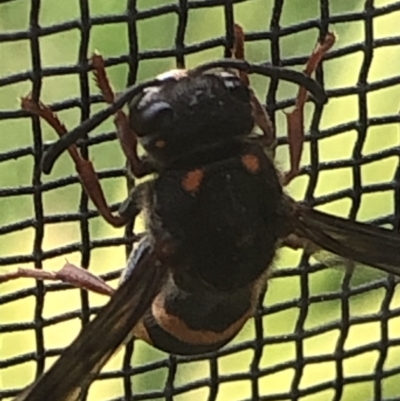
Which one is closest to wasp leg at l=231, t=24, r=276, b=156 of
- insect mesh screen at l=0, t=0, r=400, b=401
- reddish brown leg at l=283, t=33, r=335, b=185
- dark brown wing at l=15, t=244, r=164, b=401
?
reddish brown leg at l=283, t=33, r=335, b=185

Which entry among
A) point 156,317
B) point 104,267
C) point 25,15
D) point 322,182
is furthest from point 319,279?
point 156,317

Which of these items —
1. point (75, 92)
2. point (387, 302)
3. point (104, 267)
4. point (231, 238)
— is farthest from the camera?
point (75, 92)

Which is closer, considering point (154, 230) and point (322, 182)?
point (154, 230)

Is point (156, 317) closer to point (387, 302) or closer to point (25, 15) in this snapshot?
point (387, 302)

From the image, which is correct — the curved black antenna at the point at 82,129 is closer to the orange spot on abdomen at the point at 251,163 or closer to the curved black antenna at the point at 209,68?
the curved black antenna at the point at 209,68

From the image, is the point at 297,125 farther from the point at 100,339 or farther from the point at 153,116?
the point at 100,339

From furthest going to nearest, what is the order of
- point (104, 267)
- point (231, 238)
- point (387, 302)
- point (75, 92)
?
point (75, 92)
point (104, 267)
point (387, 302)
point (231, 238)

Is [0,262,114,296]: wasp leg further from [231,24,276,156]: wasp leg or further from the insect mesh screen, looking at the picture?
the insect mesh screen

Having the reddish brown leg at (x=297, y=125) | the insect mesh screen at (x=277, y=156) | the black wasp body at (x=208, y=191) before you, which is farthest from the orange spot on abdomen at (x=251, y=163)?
the insect mesh screen at (x=277, y=156)
